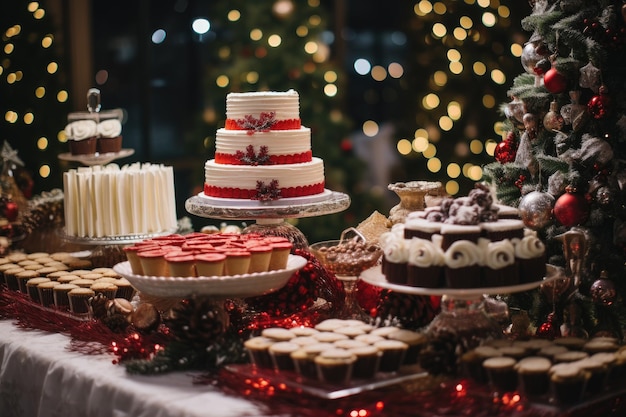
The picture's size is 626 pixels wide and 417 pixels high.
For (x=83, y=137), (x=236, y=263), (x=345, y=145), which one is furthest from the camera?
(x=345, y=145)

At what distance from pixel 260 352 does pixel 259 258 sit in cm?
45

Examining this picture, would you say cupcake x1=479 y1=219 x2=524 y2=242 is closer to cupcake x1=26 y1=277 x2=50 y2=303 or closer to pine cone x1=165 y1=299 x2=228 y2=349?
pine cone x1=165 y1=299 x2=228 y2=349

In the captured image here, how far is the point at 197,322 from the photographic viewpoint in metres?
2.85

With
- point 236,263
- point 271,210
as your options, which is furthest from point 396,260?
point 271,210

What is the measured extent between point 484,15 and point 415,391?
4.11 metres

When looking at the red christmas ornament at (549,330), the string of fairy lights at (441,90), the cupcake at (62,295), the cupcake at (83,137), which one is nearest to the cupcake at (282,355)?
the red christmas ornament at (549,330)

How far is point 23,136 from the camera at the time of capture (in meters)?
5.95

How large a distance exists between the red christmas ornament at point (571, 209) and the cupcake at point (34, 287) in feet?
6.18

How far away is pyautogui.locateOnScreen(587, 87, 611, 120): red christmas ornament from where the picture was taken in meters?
3.01

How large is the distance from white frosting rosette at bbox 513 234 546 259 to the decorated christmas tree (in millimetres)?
311

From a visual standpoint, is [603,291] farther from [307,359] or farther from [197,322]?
[197,322]

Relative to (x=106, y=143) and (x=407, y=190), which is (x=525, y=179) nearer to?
(x=407, y=190)

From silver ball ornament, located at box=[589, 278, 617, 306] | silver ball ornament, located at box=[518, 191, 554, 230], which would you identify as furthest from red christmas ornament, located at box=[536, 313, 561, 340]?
silver ball ornament, located at box=[518, 191, 554, 230]

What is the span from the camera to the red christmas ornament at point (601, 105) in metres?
3.01
